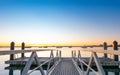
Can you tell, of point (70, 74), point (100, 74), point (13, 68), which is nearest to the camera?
point (100, 74)

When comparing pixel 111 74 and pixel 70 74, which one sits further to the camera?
pixel 111 74

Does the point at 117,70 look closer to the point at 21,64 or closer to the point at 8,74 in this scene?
the point at 21,64

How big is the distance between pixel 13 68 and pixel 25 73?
13160mm

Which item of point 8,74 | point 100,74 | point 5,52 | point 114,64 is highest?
point 5,52

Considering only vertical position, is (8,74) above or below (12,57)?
below

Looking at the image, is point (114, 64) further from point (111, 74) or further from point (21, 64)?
point (21, 64)

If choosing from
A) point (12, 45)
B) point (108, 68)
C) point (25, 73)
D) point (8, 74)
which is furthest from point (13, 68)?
point (25, 73)

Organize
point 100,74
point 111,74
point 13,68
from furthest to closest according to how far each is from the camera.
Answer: point 13,68
point 111,74
point 100,74

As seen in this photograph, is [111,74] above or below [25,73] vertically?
below

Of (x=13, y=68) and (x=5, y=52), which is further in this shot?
(x=13, y=68)

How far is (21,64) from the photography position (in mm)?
15250

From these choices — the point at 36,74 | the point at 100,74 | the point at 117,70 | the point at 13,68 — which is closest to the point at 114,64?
the point at 117,70

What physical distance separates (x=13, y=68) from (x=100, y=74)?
13751 millimetres

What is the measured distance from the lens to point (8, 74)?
15.1 metres
